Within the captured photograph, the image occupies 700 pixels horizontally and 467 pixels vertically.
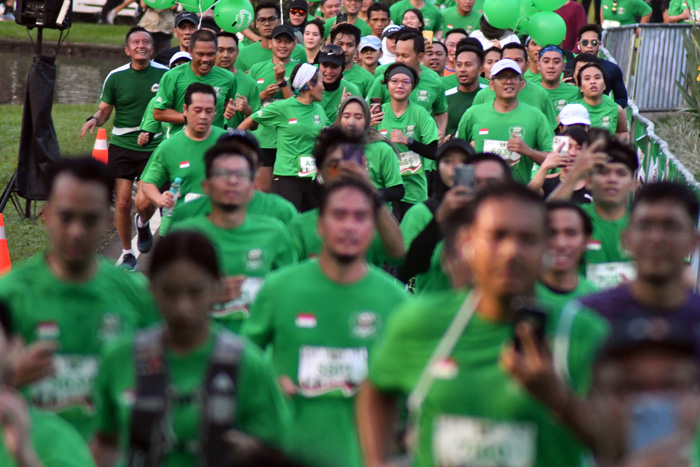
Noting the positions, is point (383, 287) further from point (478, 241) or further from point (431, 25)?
point (431, 25)

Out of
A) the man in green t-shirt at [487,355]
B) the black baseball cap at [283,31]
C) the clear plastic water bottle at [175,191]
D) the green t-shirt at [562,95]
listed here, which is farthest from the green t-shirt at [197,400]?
the black baseball cap at [283,31]

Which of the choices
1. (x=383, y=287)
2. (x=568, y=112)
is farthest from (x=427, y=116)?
(x=383, y=287)

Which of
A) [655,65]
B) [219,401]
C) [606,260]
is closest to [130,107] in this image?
[606,260]

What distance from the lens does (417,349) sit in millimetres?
3885

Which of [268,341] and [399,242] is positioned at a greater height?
[399,242]

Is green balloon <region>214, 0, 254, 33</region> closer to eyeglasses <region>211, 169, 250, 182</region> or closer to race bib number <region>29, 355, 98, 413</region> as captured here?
eyeglasses <region>211, 169, 250, 182</region>

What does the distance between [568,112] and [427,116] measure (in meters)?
1.67

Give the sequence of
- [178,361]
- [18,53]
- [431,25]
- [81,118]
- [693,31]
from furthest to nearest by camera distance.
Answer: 1. [18,53]
2. [81,118]
3. [431,25]
4. [693,31]
5. [178,361]

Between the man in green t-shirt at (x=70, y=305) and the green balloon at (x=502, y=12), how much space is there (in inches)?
438

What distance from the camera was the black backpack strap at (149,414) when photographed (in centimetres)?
406

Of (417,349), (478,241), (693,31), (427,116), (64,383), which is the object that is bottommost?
(64,383)

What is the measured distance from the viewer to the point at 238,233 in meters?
6.73

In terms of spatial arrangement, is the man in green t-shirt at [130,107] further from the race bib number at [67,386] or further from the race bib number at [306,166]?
the race bib number at [67,386]

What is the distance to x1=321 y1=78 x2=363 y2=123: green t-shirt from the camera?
42.1ft
